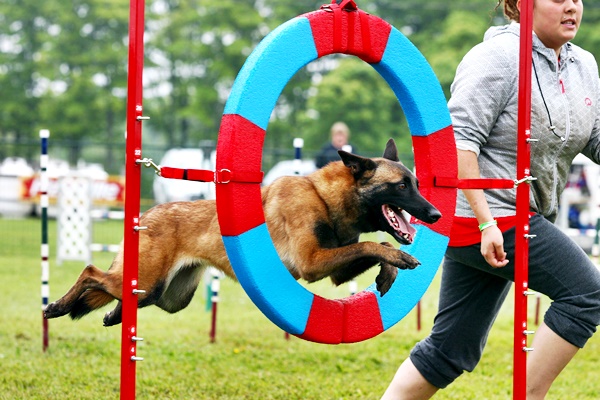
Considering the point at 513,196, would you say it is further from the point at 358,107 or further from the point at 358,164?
the point at 358,107

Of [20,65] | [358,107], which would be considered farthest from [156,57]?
[358,107]

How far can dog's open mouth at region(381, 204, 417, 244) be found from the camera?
369 cm

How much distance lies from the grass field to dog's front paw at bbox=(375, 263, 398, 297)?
1885 mm

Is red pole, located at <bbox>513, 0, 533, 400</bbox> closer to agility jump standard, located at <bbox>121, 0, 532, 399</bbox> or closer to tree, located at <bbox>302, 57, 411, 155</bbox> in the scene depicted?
agility jump standard, located at <bbox>121, 0, 532, 399</bbox>

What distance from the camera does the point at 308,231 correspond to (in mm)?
3639

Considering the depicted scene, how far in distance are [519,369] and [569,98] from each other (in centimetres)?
119

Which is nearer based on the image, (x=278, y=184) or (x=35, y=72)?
(x=278, y=184)

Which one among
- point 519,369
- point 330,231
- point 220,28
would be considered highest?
point 220,28

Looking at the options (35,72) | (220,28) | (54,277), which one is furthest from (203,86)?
(54,277)

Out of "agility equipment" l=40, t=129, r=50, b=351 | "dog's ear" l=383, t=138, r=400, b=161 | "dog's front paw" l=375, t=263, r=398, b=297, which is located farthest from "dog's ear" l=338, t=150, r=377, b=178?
"agility equipment" l=40, t=129, r=50, b=351

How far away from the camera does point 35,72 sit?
3247 centimetres

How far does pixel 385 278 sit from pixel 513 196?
27.4 inches

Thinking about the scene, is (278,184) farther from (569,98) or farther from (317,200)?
(569,98)

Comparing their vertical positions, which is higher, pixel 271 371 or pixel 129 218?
pixel 129 218
